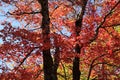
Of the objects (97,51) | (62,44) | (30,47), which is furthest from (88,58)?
(30,47)

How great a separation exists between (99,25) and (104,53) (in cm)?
200

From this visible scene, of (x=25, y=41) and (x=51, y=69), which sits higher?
(x=25, y=41)

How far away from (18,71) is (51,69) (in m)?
2.13

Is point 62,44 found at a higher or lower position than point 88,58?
lower

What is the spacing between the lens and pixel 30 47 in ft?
56.4

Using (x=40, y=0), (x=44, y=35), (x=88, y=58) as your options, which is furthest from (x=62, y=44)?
(x=88, y=58)

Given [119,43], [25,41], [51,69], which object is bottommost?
[51,69]

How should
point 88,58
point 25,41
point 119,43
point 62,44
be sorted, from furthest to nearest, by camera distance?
point 88,58, point 119,43, point 62,44, point 25,41

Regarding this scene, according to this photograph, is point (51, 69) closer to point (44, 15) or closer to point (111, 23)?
point (44, 15)

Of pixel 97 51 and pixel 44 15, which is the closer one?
pixel 44 15

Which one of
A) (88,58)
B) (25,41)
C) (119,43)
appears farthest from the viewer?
(88,58)

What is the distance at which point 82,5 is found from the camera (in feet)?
65.7

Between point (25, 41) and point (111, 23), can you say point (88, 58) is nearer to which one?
point (111, 23)

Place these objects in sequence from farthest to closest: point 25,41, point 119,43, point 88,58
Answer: point 88,58, point 119,43, point 25,41
